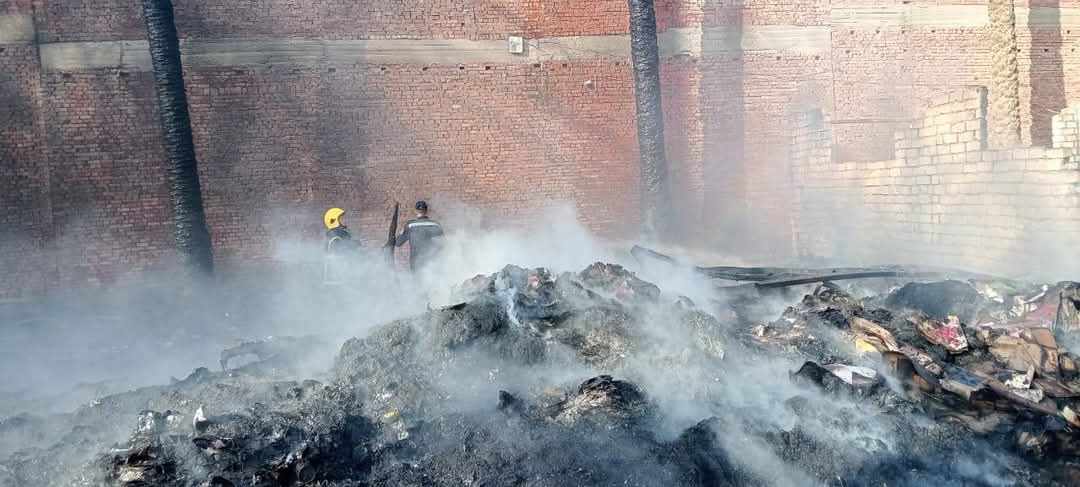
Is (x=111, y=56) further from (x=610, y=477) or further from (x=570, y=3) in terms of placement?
(x=610, y=477)

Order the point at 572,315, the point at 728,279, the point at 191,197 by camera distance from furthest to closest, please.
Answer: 1. the point at 191,197
2. the point at 728,279
3. the point at 572,315

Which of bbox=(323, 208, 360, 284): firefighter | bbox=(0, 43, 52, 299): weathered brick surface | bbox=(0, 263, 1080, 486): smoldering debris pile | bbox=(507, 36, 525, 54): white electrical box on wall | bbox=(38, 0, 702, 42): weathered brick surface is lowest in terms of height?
bbox=(0, 263, 1080, 486): smoldering debris pile

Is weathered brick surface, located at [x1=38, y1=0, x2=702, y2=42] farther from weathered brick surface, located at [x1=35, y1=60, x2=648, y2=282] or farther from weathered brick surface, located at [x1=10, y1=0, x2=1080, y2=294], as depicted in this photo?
weathered brick surface, located at [x1=35, y1=60, x2=648, y2=282]

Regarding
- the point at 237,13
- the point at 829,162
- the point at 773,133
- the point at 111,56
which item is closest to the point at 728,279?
the point at 829,162

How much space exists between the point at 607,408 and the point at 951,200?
695 cm

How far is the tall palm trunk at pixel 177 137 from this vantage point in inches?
395

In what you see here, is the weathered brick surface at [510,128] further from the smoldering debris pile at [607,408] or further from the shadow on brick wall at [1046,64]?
the smoldering debris pile at [607,408]

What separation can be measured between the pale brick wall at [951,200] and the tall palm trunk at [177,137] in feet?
31.6

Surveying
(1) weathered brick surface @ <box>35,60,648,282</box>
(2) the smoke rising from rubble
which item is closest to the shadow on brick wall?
(1) weathered brick surface @ <box>35,60,648,282</box>

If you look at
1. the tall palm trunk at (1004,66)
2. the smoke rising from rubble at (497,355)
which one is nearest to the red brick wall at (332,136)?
the smoke rising from rubble at (497,355)

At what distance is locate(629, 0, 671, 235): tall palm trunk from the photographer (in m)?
11.7

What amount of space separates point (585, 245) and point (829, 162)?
4.22m

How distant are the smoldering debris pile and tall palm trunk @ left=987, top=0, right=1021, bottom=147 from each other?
20.8ft

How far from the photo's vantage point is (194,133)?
11.1 metres
